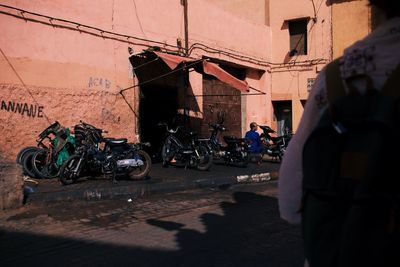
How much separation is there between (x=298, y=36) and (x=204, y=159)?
1017cm

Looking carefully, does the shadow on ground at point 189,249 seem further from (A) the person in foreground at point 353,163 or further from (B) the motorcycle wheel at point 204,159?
(B) the motorcycle wheel at point 204,159

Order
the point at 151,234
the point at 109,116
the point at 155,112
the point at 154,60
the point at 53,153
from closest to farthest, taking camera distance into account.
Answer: the point at 151,234 → the point at 53,153 → the point at 109,116 → the point at 154,60 → the point at 155,112

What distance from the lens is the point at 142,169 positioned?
1055 cm

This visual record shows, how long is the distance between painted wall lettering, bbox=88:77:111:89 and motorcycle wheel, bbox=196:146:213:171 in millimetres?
2849

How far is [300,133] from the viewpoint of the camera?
1831mm

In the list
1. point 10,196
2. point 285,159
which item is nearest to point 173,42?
point 10,196

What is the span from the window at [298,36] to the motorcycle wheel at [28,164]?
1337cm

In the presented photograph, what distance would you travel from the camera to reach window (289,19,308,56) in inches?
811

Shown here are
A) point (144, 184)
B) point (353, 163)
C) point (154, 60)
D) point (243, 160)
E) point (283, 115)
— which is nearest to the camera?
point (353, 163)

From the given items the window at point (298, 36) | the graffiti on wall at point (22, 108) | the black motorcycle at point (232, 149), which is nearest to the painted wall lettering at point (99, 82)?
the graffiti on wall at point (22, 108)

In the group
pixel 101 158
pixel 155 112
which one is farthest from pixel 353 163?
pixel 155 112

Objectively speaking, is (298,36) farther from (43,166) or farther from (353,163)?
(353,163)

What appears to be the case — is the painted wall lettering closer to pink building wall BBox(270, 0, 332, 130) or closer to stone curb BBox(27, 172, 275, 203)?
stone curb BBox(27, 172, 275, 203)

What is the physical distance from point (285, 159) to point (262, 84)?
19.2m
